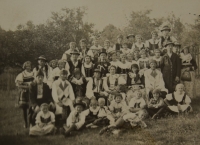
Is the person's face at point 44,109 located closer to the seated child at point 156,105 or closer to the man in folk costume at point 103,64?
the man in folk costume at point 103,64

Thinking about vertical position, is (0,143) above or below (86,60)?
below

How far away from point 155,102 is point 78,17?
7.06 ft

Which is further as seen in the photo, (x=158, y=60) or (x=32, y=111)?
(x=158, y=60)

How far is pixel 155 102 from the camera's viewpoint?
520 centimetres

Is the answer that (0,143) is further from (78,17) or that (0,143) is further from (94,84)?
(78,17)

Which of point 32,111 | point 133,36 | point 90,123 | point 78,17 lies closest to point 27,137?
point 32,111

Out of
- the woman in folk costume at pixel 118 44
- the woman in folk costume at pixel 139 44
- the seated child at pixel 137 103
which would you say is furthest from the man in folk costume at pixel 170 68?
the woman in folk costume at pixel 118 44

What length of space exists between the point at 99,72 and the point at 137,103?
0.90 m

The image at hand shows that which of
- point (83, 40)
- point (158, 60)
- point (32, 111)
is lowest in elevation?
point (32, 111)

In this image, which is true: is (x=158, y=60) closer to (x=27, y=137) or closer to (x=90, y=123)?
(x=90, y=123)

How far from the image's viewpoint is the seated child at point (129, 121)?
4.86m

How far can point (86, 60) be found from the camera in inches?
204

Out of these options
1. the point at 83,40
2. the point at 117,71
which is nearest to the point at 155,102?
the point at 117,71

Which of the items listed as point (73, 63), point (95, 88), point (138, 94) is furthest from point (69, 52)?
point (138, 94)
